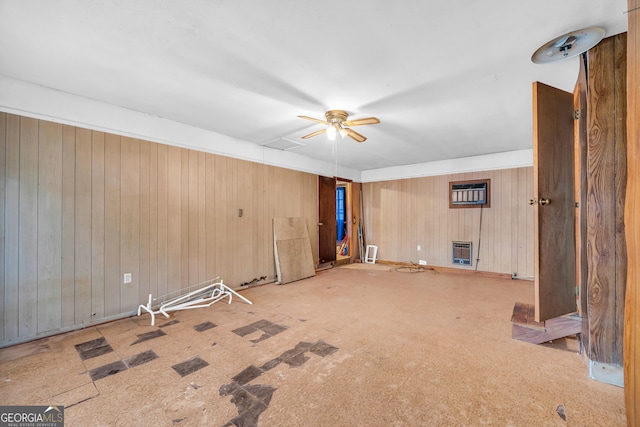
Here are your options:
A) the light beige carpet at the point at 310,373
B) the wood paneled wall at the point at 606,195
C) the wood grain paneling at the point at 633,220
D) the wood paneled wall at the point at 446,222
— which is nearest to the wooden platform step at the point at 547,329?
the light beige carpet at the point at 310,373

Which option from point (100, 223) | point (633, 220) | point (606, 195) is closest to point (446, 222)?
point (606, 195)

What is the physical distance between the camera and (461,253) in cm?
570

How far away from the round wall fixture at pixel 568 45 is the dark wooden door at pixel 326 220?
175 inches

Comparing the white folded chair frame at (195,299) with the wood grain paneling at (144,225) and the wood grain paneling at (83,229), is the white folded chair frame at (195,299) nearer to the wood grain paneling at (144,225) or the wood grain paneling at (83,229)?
the wood grain paneling at (144,225)

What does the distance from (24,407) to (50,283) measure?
1402mm

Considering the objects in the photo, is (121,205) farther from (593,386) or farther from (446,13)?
(593,386)

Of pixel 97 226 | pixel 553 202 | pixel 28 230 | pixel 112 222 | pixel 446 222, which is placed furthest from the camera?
pixel 446 222

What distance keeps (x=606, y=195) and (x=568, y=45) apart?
3.72ft

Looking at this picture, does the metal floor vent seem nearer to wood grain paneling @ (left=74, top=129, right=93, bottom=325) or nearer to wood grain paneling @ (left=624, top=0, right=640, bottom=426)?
wood grain paneling @ (left=624, top=0, right=640, bottom=426)

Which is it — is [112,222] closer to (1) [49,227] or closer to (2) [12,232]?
(1) [49,227]

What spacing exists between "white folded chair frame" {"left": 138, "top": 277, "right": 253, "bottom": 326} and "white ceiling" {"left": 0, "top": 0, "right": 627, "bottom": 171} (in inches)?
93.8

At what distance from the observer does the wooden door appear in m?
2.17

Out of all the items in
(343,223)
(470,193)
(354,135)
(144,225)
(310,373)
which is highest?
(354,135)

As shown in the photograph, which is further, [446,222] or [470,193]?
[446,222]
